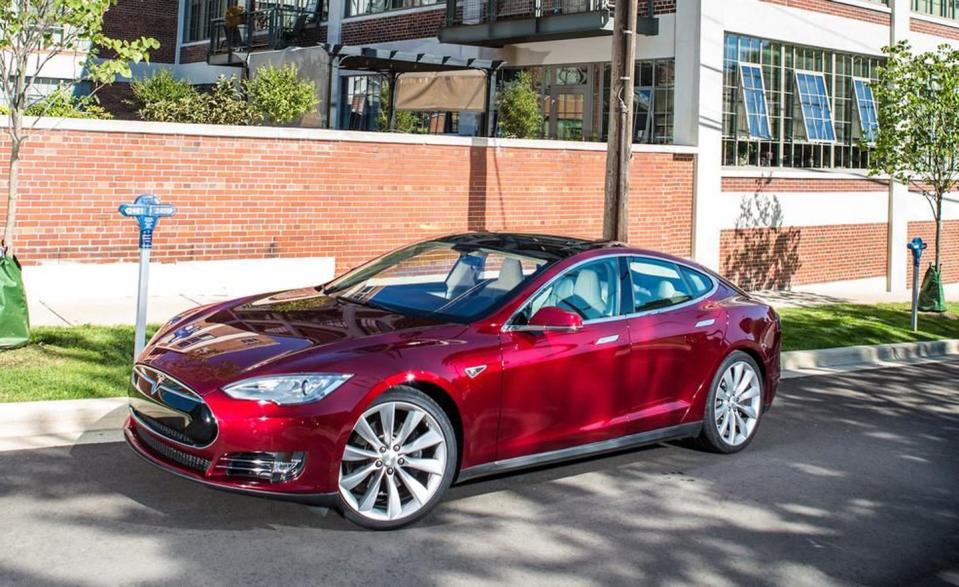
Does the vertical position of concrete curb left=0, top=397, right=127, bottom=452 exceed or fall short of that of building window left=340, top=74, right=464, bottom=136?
it falls short

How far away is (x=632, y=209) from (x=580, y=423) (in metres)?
11.3

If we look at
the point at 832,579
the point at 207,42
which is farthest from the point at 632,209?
the point at 207,42

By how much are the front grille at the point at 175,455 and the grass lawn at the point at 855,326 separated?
863cm

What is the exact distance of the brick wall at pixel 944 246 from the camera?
23406 mm

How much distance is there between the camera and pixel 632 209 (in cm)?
1738

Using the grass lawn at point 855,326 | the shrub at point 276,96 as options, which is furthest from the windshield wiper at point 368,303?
the shrub at point 276,96

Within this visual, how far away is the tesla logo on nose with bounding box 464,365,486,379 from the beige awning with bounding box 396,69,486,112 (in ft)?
44.5

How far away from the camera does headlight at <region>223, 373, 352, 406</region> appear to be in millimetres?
5266

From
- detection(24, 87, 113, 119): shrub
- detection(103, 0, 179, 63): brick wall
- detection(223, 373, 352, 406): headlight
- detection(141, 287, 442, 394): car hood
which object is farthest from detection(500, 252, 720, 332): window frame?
detection(103, 0, 179, 63): brick wall

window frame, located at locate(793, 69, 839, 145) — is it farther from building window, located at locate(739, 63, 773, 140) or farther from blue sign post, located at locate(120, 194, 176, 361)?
blue sign post, located at locate(120, 194, 176, 361)

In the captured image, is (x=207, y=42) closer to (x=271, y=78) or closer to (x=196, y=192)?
(x=271, y=78)

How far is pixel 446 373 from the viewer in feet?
18.7

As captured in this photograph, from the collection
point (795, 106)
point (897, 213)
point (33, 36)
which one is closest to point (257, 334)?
point (33, 36)

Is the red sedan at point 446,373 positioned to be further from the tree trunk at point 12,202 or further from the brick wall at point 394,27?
the brick wall at point 394,27
